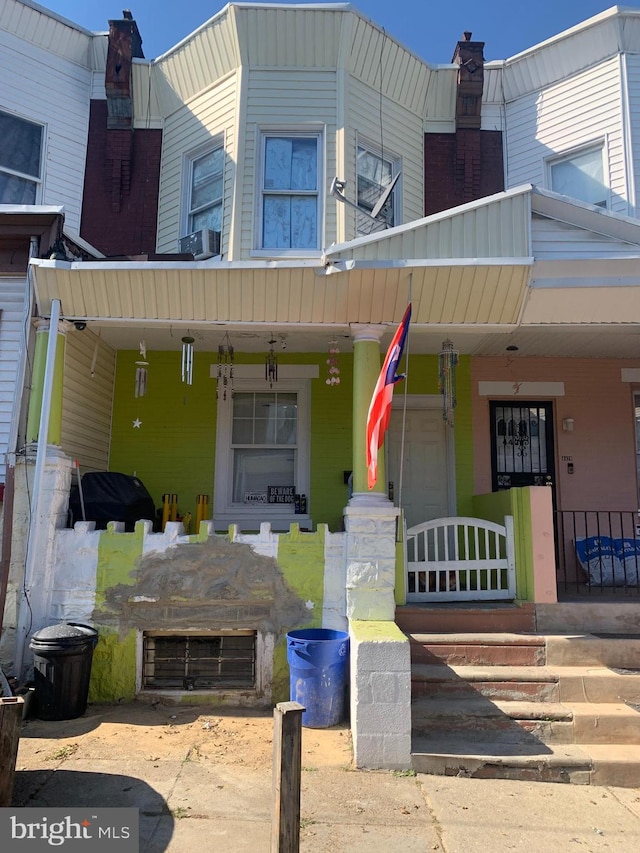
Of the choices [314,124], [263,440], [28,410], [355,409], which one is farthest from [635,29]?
[28,410]

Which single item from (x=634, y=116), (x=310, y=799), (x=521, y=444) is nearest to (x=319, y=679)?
(x=310, y=799)

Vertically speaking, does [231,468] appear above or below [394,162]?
below

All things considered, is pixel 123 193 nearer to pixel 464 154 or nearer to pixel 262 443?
pixel 262 443

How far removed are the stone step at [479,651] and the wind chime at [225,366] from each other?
170 inches

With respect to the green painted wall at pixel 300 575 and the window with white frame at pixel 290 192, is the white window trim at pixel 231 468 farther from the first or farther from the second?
the green painted wall at pixel 300 575

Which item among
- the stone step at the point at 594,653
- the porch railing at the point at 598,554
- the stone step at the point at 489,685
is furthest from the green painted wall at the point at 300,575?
the porch railing at the point at 598,554

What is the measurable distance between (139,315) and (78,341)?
122 cm

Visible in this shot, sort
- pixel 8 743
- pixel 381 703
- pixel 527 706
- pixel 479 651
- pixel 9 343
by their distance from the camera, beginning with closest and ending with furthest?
pixel 8 743, pixel 381 703, pixel 527 706, pixel 479 651, pixel 9 343

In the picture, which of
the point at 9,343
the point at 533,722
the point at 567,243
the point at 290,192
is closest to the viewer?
the point at 533,722

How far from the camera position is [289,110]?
8.52 m

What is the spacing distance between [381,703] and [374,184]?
671 centimetres

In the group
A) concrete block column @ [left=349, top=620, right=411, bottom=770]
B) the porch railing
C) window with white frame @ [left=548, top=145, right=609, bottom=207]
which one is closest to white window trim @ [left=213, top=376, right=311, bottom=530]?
the porch railing

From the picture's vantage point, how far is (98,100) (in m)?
9.66

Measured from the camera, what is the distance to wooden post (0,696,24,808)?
3.87 m
